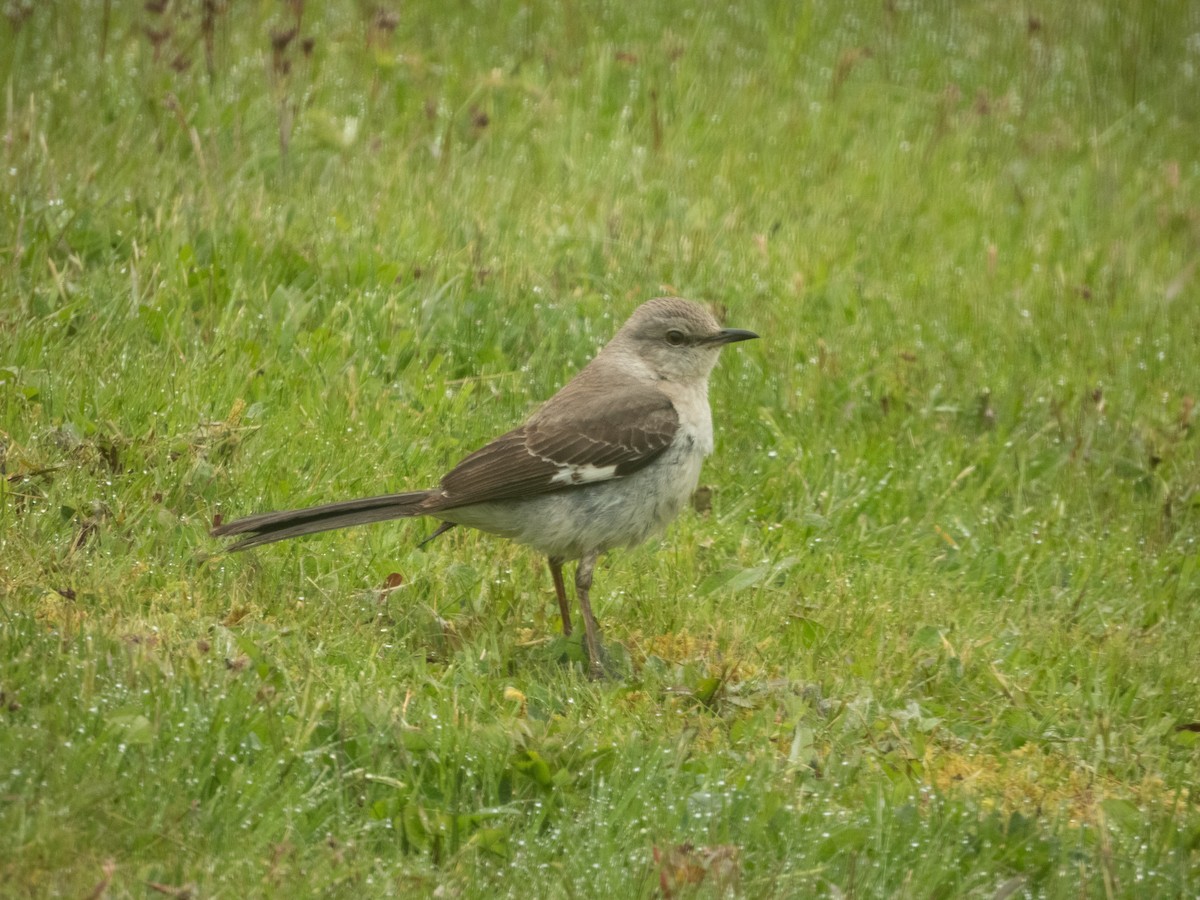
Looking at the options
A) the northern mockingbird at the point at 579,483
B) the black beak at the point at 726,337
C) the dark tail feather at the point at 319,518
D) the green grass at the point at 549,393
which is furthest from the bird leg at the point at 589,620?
the black beak at the point at 726,337

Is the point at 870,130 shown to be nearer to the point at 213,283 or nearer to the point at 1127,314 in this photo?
the point at 1127,314

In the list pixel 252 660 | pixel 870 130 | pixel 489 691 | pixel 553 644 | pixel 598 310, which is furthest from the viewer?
pixel 870 130

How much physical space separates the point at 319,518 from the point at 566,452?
108cm

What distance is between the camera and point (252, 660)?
4832mm

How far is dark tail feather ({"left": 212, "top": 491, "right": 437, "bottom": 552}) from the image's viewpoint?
554 cm

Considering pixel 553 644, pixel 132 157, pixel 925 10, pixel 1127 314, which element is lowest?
pixel 553 644

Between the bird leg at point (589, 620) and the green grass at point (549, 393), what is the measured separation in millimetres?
129

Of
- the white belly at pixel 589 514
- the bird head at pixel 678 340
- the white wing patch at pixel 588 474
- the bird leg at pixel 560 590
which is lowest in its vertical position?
the bird leg at pixel 560 590

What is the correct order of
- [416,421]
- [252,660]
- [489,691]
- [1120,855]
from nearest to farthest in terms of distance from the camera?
[1120,855], [252,660], [489,691], [416,421]

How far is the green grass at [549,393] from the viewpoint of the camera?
436 centimetres

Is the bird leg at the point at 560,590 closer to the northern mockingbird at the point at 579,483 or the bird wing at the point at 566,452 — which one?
the northern mockingbird at the point at 579,483

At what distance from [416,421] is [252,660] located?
7.70ft

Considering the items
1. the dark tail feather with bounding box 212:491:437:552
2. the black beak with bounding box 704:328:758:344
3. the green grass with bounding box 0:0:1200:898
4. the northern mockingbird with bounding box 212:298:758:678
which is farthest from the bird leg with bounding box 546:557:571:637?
the black beak with bounding box 704:328:758:344

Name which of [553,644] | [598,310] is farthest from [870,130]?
[553,644]
